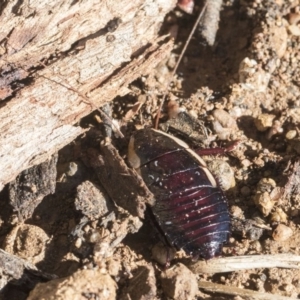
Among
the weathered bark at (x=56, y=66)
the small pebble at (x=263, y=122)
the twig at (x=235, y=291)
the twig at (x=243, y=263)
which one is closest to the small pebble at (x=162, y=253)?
the twig at (x=243, y=263)

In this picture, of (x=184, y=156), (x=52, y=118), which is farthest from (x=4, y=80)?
(x=184, y=156)

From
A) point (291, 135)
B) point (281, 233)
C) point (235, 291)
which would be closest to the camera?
point (235, 291)

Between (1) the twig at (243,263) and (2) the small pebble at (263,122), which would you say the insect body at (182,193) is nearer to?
(1) the twig at (243,263)

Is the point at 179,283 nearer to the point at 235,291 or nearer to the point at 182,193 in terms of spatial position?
the point at 235,291

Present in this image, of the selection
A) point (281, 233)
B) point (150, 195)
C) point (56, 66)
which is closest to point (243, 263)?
point (281, 233)

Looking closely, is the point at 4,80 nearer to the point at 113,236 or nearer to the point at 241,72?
the point at 113,236

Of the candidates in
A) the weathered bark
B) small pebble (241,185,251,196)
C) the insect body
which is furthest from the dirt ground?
the weathered bark
